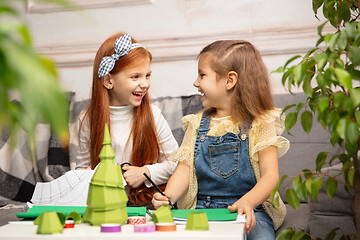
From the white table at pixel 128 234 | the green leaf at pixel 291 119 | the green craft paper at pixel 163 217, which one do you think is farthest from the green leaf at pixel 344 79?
the green craft paper at pixel 163 217

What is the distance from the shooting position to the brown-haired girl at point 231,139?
1495 millimetres

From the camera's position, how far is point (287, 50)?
224 cm

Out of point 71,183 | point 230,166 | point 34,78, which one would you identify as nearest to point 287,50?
point 230,166

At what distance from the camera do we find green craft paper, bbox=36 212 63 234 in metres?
0.89

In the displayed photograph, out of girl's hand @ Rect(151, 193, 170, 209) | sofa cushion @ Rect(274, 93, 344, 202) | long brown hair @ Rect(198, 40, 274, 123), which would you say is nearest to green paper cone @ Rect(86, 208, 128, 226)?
girl's hand @ Rect(151, 193, 170, 209)

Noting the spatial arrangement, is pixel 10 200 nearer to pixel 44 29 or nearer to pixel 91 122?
pixel 91 122

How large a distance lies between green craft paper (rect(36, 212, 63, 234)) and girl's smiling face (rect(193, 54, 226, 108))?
81 centimetres

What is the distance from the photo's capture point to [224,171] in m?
1.52

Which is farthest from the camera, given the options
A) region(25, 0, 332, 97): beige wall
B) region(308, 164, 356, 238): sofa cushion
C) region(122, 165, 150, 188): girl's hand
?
region(25, 0, 332, 97): beige wall

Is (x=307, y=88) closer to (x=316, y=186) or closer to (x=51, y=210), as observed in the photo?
(x=316, y=186)

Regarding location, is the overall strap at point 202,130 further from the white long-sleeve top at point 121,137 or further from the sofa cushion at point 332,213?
the sofa cushion at point 332,213

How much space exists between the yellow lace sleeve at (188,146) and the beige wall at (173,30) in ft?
2.26

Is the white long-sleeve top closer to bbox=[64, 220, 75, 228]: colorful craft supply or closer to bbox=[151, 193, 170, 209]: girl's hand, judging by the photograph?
bbox=[151, 193, 170, 209]: girl's hand

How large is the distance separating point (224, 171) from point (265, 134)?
0.18 m
